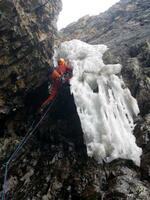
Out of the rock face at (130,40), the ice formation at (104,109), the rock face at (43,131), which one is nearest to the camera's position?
the rock face at (43,131)

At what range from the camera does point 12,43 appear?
27.8 ft

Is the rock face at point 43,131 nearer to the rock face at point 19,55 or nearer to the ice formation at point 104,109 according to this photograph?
the rock face at point 19,55

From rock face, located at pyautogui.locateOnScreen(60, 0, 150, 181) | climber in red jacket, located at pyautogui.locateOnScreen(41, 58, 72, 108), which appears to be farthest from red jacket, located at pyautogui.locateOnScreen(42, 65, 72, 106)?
rock face, located at pyautogui.locateOnScreen(60, 0, 150, 181)

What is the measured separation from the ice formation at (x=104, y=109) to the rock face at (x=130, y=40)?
394 mm

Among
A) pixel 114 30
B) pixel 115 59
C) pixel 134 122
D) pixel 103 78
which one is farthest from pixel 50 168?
pixel 114 30

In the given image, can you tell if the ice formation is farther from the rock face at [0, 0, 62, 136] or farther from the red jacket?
the rock face at [0, 0, 62, 136]

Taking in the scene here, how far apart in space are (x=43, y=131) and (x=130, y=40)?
6909mm

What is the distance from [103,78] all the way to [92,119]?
186 cm

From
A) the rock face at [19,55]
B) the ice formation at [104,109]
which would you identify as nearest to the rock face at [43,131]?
the rock face at [19,55]

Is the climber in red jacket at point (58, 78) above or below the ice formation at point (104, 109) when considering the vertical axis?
above

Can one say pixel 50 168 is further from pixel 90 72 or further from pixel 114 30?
pixel 114 30

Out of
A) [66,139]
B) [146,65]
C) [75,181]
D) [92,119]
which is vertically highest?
[146,65]

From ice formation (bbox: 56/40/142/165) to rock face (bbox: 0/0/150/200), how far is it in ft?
1.03

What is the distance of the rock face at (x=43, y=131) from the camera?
24.2ft
